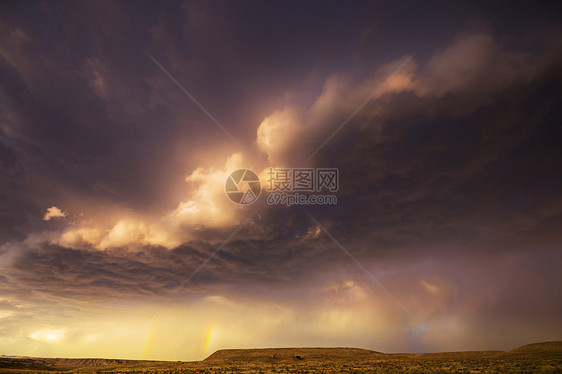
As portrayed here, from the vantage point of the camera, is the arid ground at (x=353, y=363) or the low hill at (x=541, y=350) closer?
the arid ground at (x=353, y=363)

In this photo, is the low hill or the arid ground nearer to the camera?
the arid ground

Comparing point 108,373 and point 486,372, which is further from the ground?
point 486,372

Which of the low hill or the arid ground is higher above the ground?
the low hill

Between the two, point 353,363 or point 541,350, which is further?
point 353,363

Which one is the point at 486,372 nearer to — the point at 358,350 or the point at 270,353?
the point at 358,350

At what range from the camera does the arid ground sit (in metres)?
55.3

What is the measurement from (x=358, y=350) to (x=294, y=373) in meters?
63.6

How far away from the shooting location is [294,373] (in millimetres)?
64625

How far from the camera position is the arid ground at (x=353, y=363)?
181 feet

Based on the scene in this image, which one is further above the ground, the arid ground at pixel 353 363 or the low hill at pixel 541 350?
the low hill at pixel 541 350

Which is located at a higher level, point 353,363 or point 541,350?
point 541,350

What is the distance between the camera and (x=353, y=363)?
259ft

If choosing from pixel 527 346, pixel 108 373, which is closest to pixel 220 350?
pixel 108 373

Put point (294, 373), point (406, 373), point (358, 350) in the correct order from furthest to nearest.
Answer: point (358, 350) → point (294, 373) → point (406, 373)
